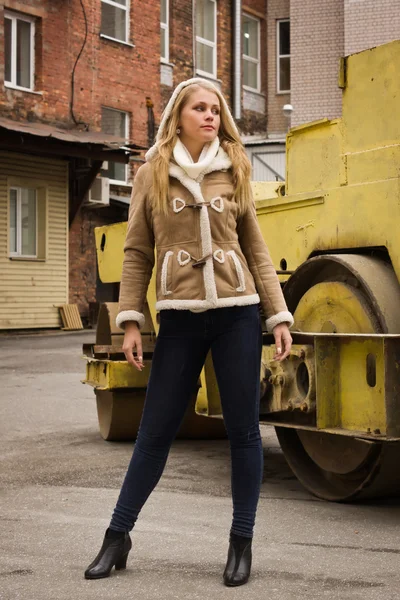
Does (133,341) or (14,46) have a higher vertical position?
(14,46)

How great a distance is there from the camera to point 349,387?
5398 millimetres

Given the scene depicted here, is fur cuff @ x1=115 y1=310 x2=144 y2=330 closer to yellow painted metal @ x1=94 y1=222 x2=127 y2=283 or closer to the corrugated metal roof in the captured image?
yellow painted metal @ x1=94 y1=222 x2=127 y2=283

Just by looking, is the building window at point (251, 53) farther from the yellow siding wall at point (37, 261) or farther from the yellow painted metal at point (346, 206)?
the yellow painted metal at point (346, 206)

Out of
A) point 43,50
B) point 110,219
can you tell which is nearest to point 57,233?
point 110,219

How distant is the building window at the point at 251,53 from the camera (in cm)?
3116

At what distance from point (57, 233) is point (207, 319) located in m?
19.7

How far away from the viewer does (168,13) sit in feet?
90.7

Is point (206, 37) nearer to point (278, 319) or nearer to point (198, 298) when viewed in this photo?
point (278, 319)

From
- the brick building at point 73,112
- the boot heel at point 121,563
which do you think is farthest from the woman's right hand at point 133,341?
the brick building at point 73,112

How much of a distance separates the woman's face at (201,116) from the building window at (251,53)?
88.7ft

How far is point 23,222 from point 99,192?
180 cm

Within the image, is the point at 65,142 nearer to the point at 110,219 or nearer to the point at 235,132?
the point at 110,219

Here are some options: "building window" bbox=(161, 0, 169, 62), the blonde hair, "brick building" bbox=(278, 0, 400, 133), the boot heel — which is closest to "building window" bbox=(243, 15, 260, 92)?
"brick building" bbox=(278, 0, 400, 133)

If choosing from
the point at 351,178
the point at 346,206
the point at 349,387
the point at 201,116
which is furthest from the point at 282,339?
the point at 351,178
